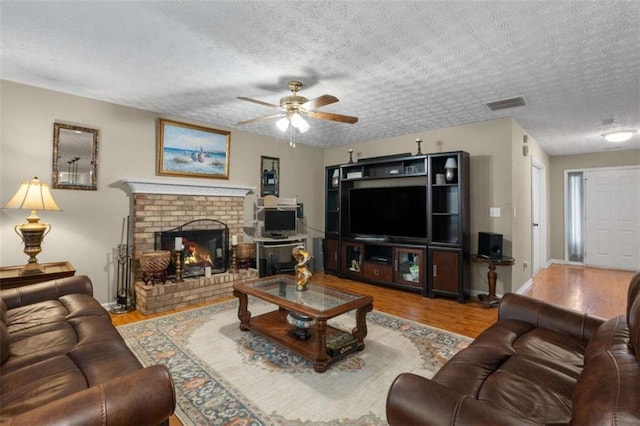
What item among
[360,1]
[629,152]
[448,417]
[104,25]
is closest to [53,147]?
[104,25]

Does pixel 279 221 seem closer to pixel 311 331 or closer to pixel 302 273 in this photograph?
pixel 302 273

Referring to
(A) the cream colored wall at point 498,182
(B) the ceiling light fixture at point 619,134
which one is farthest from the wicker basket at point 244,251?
(B) the ceiling light fixture at point 619,134

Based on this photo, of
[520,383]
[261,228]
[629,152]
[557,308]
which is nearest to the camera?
[520,383]

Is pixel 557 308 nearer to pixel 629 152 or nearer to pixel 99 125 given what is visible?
pixel 99 125

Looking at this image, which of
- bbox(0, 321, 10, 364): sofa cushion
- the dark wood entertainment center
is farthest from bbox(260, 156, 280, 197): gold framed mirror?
bbox(0, 321, 10, 364): sofa cushion

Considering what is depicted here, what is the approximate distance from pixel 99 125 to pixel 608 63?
16.6 feet

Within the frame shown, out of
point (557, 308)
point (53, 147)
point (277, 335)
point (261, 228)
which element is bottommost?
point (277, 335)

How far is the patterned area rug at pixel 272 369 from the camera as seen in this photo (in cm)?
179

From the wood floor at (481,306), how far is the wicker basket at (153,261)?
510 mm

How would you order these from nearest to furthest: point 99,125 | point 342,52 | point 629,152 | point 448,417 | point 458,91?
point 448,417 → point 342,52 → point 458,91 → point 99,125 → point 629,152

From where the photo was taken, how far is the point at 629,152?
19.7 ft

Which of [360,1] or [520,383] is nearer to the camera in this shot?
[520,383]

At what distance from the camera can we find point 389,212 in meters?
4.79

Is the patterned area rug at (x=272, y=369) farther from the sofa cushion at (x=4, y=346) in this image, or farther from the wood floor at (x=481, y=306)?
the sofa cushion at (x=4, y=346)
